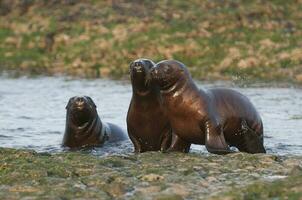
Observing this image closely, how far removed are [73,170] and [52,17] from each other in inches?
801

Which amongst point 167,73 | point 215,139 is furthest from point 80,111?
Answer: point 215,139

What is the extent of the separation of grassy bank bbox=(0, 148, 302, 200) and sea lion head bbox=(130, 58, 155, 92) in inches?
57.2

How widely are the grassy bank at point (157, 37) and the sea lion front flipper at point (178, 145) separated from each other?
37.6ft

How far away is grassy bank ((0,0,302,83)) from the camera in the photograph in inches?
879

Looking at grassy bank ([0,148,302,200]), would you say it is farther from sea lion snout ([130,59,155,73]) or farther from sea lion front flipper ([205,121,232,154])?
sea lion snout ([130,59,155,73])

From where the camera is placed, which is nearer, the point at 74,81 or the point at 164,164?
the point at 164,164

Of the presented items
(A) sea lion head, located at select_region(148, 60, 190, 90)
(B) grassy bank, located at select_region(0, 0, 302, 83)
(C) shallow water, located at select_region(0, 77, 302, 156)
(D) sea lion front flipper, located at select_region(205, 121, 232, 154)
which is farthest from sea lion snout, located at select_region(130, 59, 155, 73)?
(B) grassy bank, located at select_region(0, 0, 302, 83)

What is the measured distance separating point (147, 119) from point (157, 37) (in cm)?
1458

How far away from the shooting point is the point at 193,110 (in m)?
9.12

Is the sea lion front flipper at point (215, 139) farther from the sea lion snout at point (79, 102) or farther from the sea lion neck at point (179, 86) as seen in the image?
the sea lion snout at point (79, 102)

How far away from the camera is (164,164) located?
7.91 metres

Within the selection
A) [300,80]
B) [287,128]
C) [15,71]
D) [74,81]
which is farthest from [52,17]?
[287,128]

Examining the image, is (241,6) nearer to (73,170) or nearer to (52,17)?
(52,17)

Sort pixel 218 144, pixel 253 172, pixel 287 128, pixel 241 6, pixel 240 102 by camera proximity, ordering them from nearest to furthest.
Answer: pixel 253 172 < pixel 218 144 < pixel 240 102 < pixel 287 128 < pixel 241 6
